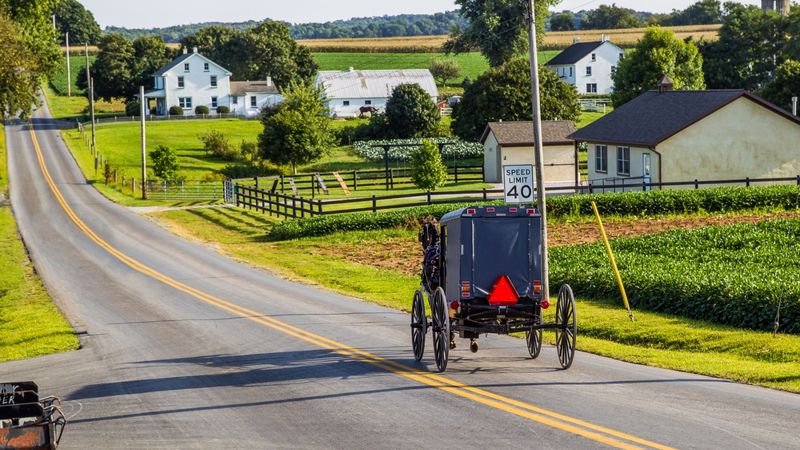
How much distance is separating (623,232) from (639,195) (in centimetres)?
599

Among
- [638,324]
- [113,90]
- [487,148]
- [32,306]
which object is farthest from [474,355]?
[113,90]

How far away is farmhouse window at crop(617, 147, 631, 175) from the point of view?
58.6 meters

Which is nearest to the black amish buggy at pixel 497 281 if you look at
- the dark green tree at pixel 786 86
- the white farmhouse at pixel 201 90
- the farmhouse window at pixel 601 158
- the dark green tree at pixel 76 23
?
the farmhouse window at pixel 601 158

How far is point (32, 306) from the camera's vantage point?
3103 centimetres

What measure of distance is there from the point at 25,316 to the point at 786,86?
236 feet

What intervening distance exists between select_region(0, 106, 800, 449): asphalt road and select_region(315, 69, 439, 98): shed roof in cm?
10177

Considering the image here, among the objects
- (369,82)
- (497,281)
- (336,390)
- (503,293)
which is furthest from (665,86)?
(369,82)

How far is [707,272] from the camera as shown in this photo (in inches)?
1054

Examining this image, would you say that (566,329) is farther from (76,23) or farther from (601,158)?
(76,23)

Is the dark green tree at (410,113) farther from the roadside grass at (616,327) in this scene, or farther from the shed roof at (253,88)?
the roadside grass at (616,327)

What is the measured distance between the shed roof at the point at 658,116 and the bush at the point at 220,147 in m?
43.1

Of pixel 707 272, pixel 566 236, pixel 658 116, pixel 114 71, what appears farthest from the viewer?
pixel 114 71

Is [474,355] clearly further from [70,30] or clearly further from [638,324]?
[70,30]

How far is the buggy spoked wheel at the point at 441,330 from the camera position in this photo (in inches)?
680
